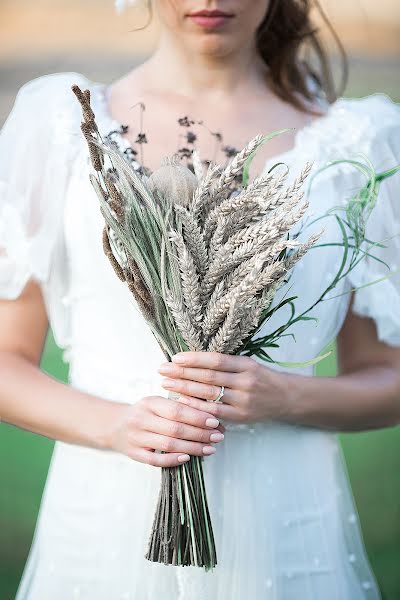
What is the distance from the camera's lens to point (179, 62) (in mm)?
1560

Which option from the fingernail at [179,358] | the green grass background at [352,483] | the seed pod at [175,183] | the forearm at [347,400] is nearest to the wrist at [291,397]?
the forearm at [347,400]

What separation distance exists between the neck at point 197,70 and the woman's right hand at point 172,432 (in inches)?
25.1

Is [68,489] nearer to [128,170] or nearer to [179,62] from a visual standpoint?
[128,170]

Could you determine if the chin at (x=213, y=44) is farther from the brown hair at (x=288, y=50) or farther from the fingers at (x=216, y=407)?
the fingers at (x=216, y=407)

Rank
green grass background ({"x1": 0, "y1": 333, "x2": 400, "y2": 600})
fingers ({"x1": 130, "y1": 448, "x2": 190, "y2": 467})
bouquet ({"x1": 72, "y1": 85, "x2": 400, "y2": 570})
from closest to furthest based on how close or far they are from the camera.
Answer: bouquet ({"x1": 72, "y1": 85, "x2": 400, "y2": 570}) < fingers ({"x1": 130, "y1": 448, "x2": 190, "y2": 467}) < green grass background ({"x1": 0, "y1": 333, "x2": 400, "y2": 600})

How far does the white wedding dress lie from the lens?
4.34ft

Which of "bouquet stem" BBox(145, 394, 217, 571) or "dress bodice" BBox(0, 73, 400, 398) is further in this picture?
"dress bodice" BBox(0, 73, 400, 398)

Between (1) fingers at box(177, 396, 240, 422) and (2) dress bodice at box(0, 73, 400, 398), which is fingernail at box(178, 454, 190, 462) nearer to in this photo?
(1) fingers at box(177, 396, 240, 422)

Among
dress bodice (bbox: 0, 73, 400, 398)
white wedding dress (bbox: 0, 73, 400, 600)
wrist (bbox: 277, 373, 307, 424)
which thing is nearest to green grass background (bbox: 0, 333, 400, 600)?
white wedding dress (bbox: 0, 73, 400, 600)

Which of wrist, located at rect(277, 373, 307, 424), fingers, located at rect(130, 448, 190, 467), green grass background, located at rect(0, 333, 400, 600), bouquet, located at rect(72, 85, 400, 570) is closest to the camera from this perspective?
bouquet, located at rect(72, 85, 400, 570)

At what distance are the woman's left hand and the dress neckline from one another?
400mm

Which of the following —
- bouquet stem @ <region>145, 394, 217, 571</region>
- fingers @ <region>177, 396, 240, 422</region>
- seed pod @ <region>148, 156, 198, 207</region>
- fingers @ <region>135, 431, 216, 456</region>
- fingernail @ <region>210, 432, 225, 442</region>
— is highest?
seed pod @ <region>148, 156, 198, 207</region>

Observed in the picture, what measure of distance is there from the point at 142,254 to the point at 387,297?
55 centimetres

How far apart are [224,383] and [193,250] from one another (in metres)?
0.19
